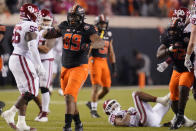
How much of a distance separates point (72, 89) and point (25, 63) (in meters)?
0.95

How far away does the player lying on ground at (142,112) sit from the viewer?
294 inches

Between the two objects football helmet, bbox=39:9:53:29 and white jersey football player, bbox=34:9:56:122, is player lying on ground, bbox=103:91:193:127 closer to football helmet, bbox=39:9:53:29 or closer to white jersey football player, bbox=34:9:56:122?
white jersey football player, bbox=34:9:56:122

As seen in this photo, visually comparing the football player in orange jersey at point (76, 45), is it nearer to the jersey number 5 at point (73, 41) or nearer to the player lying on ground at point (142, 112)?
the jersey number 5 at point (73, 41)

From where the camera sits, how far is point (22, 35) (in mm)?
7191

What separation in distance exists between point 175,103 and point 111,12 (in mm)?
12520

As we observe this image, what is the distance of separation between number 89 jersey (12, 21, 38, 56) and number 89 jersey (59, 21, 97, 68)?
52 centimetres

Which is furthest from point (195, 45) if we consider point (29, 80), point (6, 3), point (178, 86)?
point (6, 3)

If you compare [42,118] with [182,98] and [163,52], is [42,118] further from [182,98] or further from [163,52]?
[182,98]

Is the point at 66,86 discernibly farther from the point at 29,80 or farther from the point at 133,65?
the point at 133,65

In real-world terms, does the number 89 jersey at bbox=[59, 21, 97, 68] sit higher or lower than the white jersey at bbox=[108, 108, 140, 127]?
higher

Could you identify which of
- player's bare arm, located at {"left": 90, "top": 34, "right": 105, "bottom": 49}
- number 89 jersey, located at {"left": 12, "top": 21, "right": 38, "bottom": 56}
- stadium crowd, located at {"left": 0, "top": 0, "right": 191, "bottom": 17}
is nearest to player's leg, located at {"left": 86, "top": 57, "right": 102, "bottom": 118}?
number 89 jersey, located at {"left": 12, "top": 21, "right": 38, "bottom": 56}

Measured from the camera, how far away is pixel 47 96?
8.94 m

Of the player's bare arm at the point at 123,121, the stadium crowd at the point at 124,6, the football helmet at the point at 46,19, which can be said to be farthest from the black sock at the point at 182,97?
the stadium crowd at the point at 124,6

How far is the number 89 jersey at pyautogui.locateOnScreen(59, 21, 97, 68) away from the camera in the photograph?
23.2 ft
